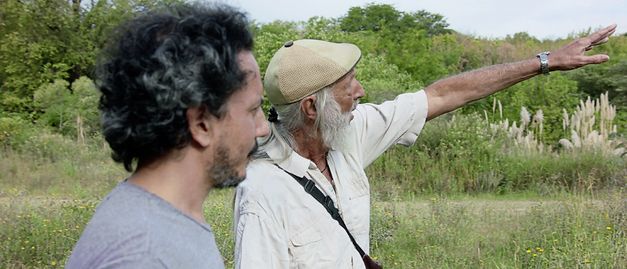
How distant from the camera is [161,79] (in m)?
1.63

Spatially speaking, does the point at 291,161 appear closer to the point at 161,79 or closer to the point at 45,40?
the point at 161,79

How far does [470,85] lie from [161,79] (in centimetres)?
217

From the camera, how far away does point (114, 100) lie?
1684 millimetres

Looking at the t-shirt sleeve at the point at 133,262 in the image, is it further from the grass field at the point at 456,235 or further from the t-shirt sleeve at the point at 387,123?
the grass field at the point at 456,235

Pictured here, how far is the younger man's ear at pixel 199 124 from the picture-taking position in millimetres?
1693

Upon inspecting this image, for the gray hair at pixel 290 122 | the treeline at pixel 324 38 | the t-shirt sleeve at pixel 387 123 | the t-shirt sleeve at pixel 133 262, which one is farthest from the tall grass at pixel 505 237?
the treeline at pixel 324 38

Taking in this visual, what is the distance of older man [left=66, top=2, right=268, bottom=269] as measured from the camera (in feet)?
5.18

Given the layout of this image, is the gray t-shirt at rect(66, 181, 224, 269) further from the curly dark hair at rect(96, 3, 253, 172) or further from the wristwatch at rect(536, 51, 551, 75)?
the wristwatch at rect(536, 51, 551, 75)

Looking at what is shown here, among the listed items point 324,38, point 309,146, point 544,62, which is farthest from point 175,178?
point 324,38

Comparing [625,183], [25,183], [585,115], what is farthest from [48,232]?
[585,115]

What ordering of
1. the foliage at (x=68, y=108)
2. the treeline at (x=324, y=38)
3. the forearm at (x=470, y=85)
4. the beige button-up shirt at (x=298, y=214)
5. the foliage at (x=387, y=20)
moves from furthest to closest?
the foliage at (x=387, y=20) < the treeline at (x=324, y=38) < the foliage at (x=68, y=108) < the forearm at (x=470, y=85) < the beige button-up shirt at (x=298, y=214)

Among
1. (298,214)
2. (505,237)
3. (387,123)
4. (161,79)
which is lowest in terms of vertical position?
(505,237)

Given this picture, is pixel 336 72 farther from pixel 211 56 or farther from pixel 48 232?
pixel 48 232

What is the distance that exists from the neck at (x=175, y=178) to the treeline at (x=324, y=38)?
532 inches
